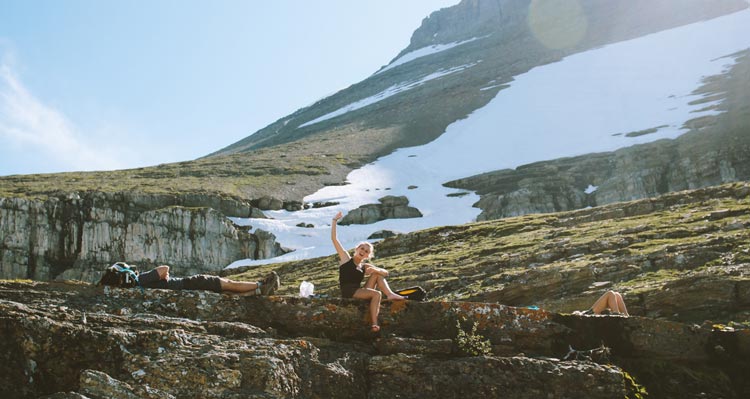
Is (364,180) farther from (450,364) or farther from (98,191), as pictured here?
(450,364)

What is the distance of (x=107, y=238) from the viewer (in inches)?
1943

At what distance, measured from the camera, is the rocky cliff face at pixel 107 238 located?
47562 mm

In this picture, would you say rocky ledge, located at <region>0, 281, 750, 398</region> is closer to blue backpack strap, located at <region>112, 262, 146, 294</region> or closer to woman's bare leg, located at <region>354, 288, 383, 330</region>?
woman's bare leg, located at <region>354, 288, 383, 330</region>

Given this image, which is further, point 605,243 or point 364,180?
point 364,180

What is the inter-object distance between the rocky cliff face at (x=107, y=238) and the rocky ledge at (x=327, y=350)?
40.7 m

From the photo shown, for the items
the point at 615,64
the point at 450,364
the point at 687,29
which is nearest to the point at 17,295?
the point at 450,364

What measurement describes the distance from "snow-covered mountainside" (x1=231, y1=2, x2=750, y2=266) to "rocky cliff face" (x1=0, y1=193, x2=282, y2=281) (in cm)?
352

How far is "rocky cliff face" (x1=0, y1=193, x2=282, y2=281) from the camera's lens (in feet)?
156

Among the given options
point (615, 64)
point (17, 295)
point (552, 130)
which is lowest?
point (17, 295)

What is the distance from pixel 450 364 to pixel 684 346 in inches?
144

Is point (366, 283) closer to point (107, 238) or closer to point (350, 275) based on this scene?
point (350, 275)

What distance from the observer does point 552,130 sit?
8312 centimetres

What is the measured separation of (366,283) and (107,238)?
1741 inches

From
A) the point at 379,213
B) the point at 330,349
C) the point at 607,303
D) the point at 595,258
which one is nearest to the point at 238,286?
the point at 330,349
